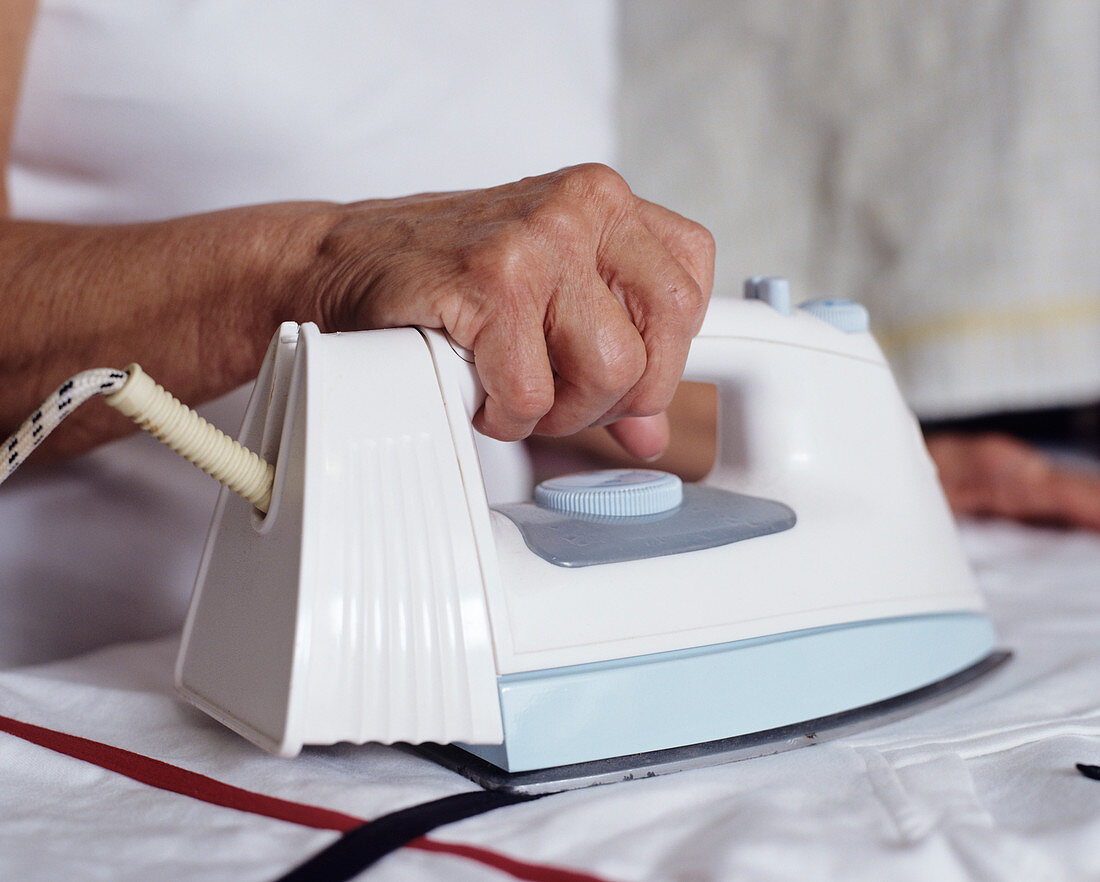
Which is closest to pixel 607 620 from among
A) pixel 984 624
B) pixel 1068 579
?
pixel 984 624

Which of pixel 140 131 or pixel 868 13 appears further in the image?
pixel 868 13

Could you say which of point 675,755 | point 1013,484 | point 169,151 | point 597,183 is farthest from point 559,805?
point 1013,484

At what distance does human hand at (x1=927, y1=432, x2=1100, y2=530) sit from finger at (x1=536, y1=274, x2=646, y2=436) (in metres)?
0.82

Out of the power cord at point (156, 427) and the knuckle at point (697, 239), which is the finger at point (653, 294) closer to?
the knuckle at point (697, 239)

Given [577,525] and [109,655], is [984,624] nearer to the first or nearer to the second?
[577,525]

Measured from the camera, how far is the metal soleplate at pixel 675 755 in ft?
1.67

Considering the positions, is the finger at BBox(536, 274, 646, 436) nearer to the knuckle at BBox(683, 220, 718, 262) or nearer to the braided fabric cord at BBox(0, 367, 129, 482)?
the knuckle at BBox(683, 220, 718, 262)

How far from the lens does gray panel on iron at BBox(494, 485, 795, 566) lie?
22.4 inches

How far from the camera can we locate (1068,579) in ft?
3.15

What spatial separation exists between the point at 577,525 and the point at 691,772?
0.54 feet

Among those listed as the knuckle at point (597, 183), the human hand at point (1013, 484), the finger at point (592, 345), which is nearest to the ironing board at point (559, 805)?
the finger at point (592, 345)

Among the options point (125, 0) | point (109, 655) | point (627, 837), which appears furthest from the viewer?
point (125, 0)

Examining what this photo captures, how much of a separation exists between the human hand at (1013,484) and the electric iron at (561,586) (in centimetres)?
56

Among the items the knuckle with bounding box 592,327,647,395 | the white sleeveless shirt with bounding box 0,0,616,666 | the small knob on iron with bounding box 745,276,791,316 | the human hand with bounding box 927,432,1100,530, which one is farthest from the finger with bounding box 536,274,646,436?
the human hand with bounding box 927,432,1100,530
